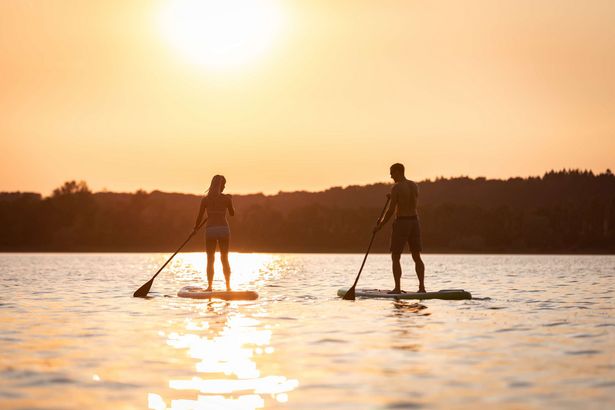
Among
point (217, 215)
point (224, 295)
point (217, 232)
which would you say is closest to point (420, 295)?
point (224, 295)

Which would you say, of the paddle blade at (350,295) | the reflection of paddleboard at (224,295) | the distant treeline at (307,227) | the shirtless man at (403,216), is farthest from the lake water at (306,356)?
the distant treeline at (307,227)

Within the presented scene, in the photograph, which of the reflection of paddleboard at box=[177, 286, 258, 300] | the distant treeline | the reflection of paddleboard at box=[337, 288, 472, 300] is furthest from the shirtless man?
the distant treeline

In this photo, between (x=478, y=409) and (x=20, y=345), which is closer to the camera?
(x=478, y=409)

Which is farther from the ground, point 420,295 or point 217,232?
point 217,232

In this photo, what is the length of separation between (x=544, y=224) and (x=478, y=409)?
151295mm

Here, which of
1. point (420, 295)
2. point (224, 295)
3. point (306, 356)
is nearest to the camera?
point (306, 356)

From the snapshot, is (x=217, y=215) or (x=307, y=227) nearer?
(x=217, y=215)

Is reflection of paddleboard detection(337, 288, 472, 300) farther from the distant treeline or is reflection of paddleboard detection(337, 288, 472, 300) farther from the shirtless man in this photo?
the distant treeline

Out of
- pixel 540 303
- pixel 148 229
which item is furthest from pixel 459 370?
pixel 148 229

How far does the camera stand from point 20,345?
38.0 ft

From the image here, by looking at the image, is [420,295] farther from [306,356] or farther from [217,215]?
[306,356]

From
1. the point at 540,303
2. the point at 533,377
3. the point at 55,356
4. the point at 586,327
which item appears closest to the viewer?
the point at 533,377

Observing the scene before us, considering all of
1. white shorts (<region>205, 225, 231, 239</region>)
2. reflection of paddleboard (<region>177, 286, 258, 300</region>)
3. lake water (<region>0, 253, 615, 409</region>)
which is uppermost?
white shorts (<region>205, 225, 231, 239</region>)

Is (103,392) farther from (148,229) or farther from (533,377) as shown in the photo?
(148,229)
